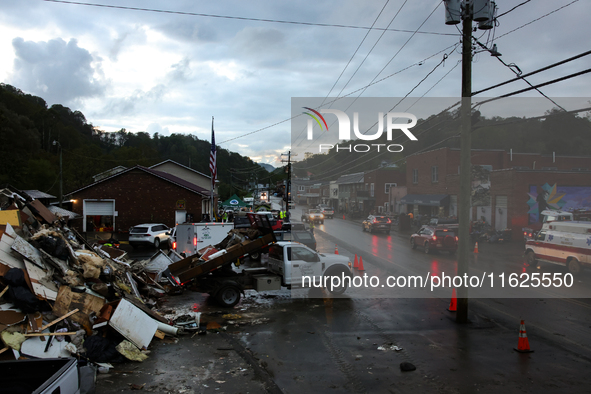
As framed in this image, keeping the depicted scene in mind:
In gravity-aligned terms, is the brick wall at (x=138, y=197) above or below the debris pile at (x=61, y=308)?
above

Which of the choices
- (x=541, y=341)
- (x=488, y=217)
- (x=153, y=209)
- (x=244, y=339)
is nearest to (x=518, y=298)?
(x=541, y=341)

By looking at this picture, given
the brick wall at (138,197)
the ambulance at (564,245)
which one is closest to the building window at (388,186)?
the ambulance at (564,245)

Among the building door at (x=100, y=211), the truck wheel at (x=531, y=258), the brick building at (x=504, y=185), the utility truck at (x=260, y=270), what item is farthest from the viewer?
the building door at (x=100, y=211)

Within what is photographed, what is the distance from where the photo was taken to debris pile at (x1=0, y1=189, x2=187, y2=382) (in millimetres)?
7402

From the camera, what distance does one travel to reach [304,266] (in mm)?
12750

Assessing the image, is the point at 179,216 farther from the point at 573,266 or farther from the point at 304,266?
the point at 573,266

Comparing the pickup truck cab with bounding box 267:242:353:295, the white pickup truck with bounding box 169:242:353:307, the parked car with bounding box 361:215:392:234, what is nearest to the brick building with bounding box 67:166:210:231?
the parked car with bounding box 361:215:392:234

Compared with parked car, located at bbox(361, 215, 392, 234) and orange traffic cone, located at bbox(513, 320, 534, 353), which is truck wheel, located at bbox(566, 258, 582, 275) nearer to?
parked car, located at bbox(361, 215, 392, 234)

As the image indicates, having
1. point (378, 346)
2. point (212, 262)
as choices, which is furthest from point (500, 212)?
point (212, 262)

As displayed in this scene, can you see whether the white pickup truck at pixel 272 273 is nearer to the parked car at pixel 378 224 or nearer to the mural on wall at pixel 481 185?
the parked car at pixel 378 224

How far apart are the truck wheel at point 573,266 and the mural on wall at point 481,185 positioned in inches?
289

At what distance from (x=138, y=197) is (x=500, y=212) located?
29.5 m

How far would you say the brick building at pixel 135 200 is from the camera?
36.3 m

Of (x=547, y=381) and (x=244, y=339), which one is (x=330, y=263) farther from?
(x=547, y=381)
